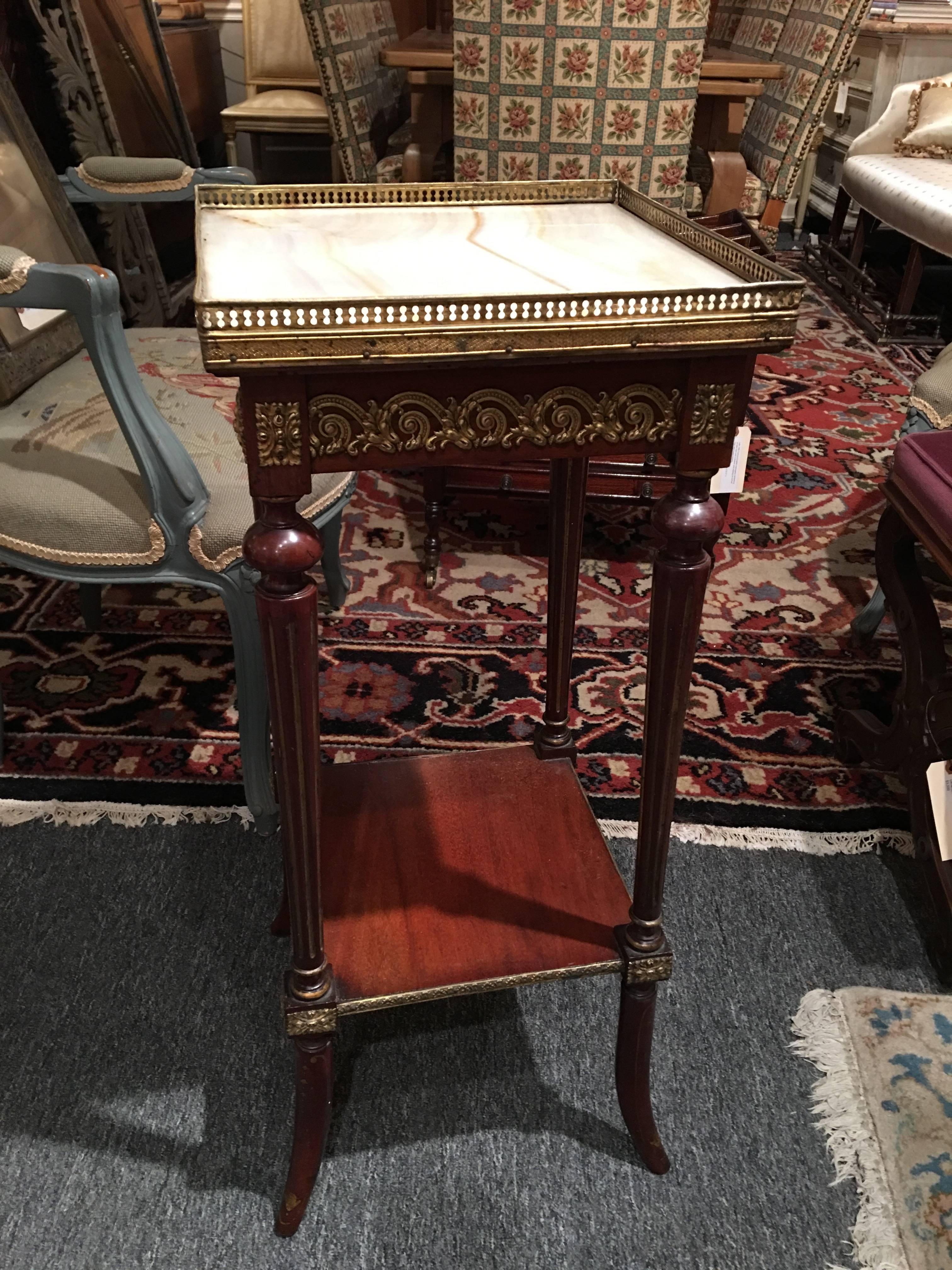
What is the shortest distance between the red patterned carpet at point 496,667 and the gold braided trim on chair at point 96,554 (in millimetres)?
477

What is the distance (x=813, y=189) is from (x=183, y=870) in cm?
574

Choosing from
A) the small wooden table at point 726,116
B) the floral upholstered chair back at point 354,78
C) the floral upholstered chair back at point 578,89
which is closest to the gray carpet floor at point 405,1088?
the floral upholstered chair back at point 578,89

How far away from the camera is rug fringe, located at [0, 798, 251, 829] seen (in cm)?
171

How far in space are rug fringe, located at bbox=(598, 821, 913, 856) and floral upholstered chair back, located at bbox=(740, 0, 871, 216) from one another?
7.52ft

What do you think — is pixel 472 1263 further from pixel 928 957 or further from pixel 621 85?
pixel 621 85

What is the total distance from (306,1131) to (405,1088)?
205 mm

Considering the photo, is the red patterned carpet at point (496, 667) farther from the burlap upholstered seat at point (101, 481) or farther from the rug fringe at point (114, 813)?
the burlap upholstered seat at point (101, 481)

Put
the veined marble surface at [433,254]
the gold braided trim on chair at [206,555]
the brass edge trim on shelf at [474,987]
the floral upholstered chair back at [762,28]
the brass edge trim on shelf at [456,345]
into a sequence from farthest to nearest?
the floral upholstered chair back at [762,28], the gold braided trim on chair at [206,555], the brass edge trim on shelf at [474,987], the veined marble surface at [433,254], the brass edge trim on shelf at [456,345]

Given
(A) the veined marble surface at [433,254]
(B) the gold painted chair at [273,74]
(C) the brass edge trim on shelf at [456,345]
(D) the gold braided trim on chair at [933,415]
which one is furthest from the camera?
(B) the gold painted chair at [273,74]

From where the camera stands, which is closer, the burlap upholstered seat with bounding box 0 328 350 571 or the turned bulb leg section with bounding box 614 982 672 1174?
the turned bulb leg section with bounding box 614 982 672 1174

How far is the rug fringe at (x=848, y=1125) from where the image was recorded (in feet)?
3.80

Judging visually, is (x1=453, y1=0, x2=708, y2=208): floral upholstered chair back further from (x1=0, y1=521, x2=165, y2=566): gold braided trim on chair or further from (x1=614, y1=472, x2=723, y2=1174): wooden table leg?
(x1=614, y1=472, x2=723, y2=1174): wooden table leg

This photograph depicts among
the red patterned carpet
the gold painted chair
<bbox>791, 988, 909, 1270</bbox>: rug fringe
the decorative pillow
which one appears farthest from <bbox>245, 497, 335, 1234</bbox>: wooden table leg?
the decorative pillow

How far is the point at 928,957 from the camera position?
1508 millimetres
